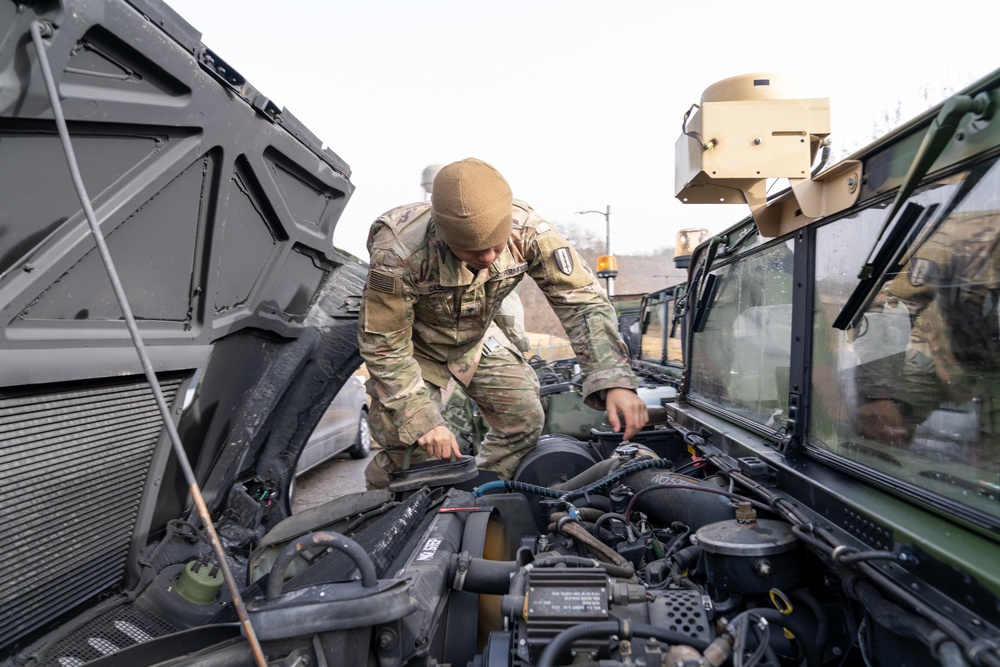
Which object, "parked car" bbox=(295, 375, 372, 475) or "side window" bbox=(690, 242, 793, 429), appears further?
"parked car" bbox=(295, 375, 372, 475)

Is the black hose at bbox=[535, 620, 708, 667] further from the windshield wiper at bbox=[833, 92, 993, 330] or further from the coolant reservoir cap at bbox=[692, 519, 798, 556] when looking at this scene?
the windshield wiper at bbox=[833, 92, 993, 330]

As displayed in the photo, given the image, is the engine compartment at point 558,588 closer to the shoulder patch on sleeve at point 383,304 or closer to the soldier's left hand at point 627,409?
the soldier's left hand at point 627,409

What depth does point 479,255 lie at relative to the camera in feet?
8.62

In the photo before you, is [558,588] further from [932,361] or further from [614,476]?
[932,361]

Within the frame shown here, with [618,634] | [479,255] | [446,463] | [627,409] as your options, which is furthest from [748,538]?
[479,255]

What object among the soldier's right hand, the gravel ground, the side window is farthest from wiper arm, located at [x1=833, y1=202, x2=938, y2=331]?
the gravel ground

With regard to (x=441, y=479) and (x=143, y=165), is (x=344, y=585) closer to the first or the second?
(x=441, y=479)

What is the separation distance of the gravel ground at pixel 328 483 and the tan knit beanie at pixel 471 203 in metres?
3.62

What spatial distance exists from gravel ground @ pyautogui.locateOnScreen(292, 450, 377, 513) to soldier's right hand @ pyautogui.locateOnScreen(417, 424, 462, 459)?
3.00m

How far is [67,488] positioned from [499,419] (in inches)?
76.2

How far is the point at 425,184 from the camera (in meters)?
8.15

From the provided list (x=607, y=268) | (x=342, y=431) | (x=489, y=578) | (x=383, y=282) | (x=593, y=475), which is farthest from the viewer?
(x=607, y=268)

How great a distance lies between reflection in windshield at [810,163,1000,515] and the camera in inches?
51.1

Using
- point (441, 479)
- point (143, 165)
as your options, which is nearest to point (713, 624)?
point (441, 479)
